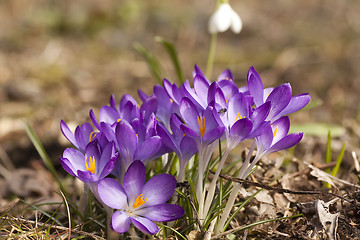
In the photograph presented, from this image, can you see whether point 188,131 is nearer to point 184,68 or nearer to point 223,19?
point 223,19

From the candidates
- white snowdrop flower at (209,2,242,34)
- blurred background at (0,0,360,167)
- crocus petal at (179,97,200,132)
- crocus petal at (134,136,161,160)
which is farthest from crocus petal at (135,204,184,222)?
blurred background at (0,0,360,167)

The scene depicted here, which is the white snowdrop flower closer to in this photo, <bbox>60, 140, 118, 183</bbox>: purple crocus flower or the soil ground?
the soil ground

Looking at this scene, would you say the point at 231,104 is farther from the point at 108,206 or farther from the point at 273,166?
the point at 273,166

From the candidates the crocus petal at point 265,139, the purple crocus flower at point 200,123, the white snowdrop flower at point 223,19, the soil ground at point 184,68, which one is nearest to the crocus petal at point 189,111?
the purple crocus flower at point 200,123

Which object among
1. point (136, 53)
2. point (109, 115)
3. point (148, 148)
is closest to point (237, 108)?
point (148, 148)

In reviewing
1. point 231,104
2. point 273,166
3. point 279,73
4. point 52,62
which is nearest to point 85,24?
point 52,62

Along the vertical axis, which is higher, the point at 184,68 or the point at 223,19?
the point at 223,19
